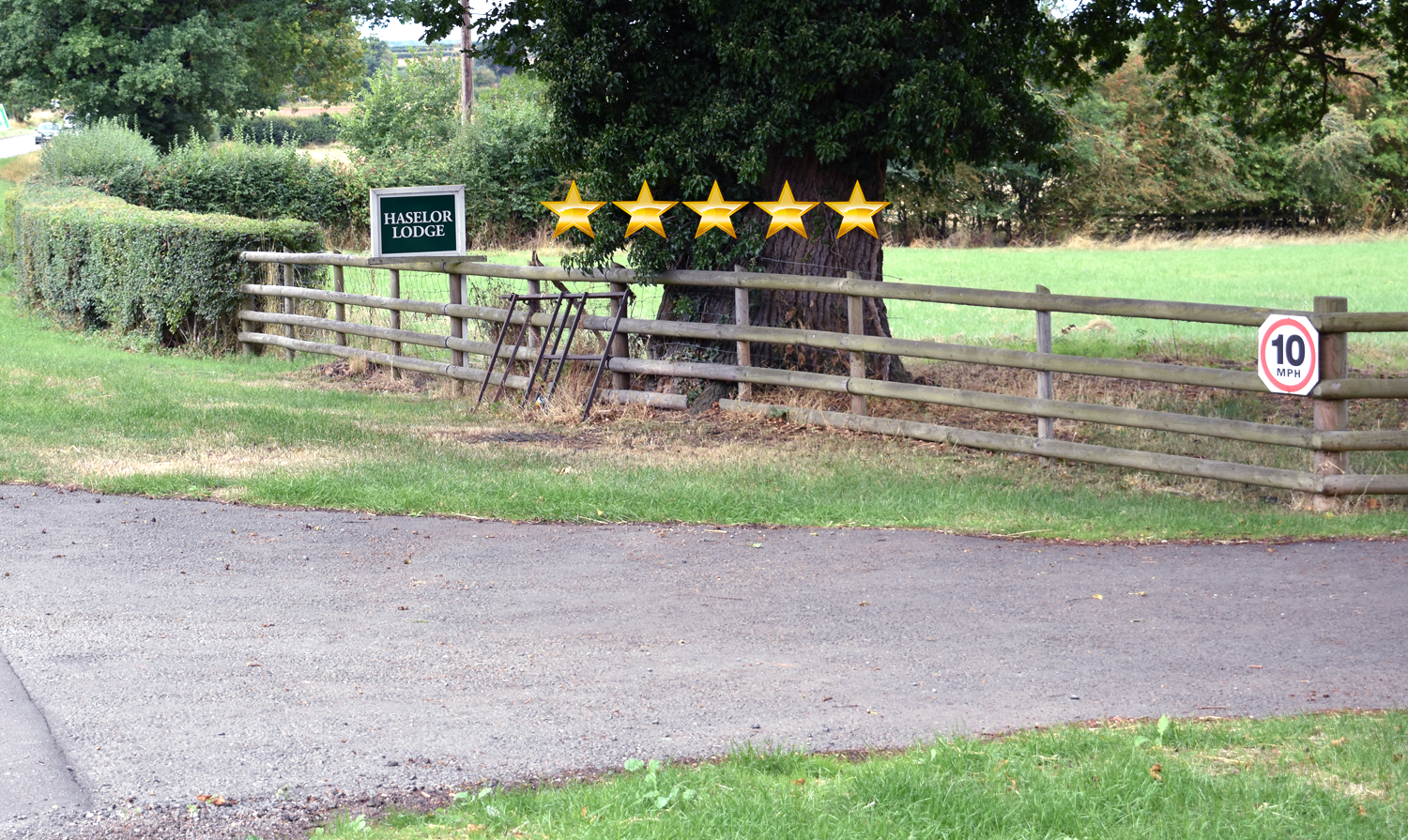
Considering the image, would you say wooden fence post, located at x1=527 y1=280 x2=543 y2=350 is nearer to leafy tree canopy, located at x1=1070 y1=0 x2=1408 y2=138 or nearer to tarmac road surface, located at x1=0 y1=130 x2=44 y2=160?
leafy tree canopy, located at x1=1070 y1=0 x2=1408 y2=138

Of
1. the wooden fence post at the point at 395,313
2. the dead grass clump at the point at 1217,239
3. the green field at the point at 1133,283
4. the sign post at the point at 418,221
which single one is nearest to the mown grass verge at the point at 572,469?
the sign post at the point at 418,221

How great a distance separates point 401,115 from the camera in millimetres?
51500

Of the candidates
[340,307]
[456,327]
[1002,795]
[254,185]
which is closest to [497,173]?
[254,185]

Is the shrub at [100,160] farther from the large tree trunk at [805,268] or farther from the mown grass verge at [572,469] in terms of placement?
the large tree trunk at [805,268]

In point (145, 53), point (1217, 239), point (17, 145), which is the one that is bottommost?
point (1217, 239)

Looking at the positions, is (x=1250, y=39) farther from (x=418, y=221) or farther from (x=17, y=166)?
(x=17, y=166)

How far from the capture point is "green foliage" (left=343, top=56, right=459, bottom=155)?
46.5 metres

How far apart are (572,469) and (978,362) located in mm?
3341

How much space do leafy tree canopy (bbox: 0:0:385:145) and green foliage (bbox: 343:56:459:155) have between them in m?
3.48

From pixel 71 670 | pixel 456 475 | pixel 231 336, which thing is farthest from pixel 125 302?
pixel 71 670

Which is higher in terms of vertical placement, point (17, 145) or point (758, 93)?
point (17, 145)

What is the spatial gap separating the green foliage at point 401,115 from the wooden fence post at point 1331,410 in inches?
1474

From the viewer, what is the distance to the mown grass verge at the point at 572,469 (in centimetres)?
892

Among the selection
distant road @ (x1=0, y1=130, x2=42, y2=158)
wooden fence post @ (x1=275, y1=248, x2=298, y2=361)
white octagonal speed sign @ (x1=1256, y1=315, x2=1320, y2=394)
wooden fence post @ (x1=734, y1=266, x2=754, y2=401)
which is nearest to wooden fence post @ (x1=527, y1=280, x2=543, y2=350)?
wooden fence post @ (x1=734, y1=266, x2=754, y2=401)
